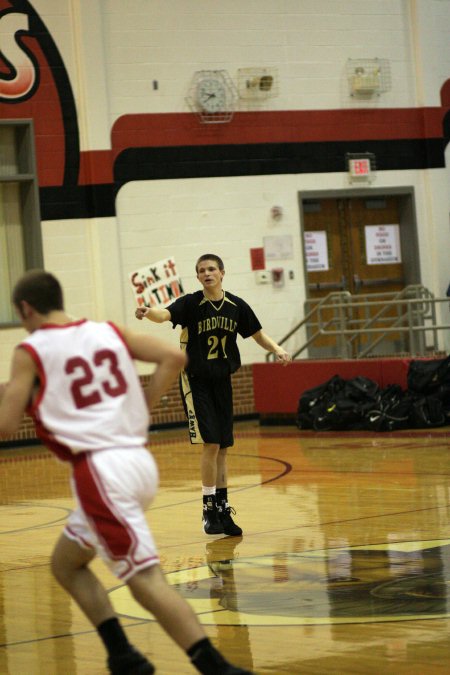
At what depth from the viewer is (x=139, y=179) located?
715 inches

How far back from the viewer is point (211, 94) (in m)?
18.5

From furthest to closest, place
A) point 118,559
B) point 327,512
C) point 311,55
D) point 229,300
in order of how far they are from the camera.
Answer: point 311,55
point 327,512
point 229,300
point 118,559

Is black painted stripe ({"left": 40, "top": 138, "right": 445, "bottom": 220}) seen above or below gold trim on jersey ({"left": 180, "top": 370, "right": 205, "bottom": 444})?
above

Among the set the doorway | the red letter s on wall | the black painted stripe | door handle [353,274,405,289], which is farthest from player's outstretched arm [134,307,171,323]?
door handle [353,274,405,289]

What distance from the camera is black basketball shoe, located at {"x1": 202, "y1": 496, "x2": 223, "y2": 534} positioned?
868cm

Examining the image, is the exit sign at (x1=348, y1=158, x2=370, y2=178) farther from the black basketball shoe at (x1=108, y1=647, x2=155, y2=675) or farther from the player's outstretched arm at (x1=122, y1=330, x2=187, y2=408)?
the black basketball shoe at (x1=108, y1=647, x2=155, y2=675)

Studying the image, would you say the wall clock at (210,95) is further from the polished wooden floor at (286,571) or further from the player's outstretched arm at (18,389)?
the player's outstretched arm at (18,389)

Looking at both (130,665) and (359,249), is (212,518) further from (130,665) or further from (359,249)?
(359,249)

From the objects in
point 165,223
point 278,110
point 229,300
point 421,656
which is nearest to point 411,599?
point 421,656

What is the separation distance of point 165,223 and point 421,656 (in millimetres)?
13744

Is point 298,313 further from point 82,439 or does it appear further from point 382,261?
point 82,439

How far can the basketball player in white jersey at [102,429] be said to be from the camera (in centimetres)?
428

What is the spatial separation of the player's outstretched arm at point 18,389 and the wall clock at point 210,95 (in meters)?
14.5

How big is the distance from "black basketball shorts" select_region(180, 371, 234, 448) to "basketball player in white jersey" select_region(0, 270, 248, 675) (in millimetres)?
4054
